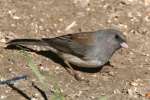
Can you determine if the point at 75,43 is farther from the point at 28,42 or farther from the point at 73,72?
the point at 28,42

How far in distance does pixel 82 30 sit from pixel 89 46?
3.48 feet

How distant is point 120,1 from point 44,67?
2106 millimetres

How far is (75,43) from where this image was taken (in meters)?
7.88

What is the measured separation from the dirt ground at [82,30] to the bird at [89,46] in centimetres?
20

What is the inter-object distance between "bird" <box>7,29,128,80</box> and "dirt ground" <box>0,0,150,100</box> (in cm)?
20

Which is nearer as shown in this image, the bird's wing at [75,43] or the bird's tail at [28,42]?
the bird's wing at [75,43]

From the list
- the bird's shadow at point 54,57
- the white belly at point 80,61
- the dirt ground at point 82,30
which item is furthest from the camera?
the bird's shadow at point 54,57

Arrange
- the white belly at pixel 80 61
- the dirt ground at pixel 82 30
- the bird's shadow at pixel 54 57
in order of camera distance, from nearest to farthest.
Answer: the dirt ground at pixel 82 30 → the white belly at pixel 80 61 → the bird's shadow at pixel 54 57

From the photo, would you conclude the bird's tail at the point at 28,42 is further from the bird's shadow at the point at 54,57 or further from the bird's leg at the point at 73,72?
the bird's leg at the point at 73,72

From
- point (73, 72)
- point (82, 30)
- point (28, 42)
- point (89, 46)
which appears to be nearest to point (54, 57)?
point (28, 42)

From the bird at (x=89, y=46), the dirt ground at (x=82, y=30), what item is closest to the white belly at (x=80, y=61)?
the bird at (x=89, y=46)

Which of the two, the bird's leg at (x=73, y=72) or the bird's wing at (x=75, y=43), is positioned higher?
the bird's wing at (x=75, y=43)

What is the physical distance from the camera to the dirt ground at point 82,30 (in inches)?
294

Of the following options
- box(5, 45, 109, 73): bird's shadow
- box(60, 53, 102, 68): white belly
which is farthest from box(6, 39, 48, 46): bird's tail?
box(60, 53, 102, 68): white belly
